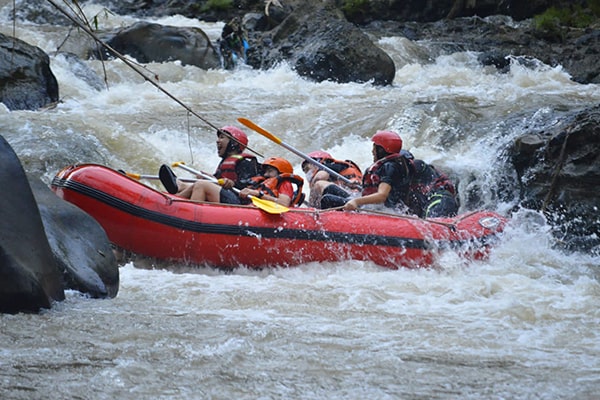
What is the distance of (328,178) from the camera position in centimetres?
786

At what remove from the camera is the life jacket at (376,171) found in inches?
276

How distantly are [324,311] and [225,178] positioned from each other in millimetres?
2514

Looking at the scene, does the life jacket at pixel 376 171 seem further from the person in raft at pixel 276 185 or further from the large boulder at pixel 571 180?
the large boulder at pixel 571 180

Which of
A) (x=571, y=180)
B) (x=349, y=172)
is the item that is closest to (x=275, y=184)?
(x=349, y=172)

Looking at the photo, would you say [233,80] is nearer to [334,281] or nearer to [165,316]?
[334,281]

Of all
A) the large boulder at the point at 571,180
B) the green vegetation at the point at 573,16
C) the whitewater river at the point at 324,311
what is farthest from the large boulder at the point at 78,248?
the green vegetation at the point at 573,16

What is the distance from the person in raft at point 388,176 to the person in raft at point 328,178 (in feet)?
0.62

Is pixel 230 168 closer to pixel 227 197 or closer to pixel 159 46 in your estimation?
pixel 227 197

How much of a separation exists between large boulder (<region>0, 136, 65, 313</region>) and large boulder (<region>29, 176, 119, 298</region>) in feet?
1.07

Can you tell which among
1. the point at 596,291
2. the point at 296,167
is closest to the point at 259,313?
the point at 596,291

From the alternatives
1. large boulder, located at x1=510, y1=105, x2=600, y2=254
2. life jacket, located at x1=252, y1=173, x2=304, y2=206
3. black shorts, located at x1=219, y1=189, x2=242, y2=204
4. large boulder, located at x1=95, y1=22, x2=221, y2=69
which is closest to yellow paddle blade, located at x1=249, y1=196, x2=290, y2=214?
black shorts, located at x1=219, y1=189, x2=242, y2=204

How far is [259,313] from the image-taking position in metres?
4.62

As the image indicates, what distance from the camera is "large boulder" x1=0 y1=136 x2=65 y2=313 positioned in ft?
12.9

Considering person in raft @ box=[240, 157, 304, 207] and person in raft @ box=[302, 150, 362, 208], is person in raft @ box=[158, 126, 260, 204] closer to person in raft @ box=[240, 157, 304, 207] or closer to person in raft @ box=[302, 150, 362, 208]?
person in raft @ box=[240, 157, 304, 207]
